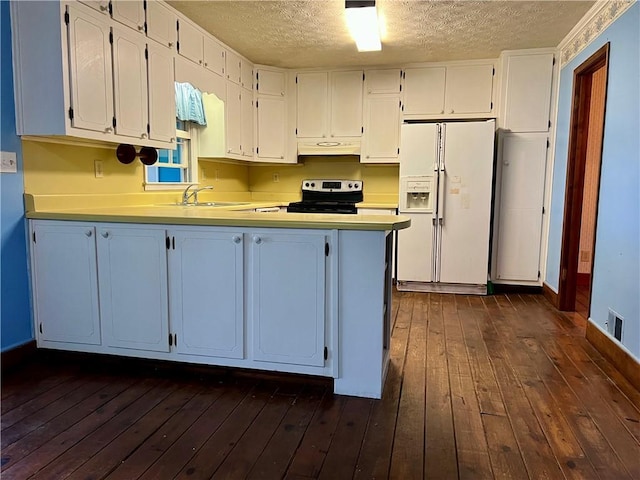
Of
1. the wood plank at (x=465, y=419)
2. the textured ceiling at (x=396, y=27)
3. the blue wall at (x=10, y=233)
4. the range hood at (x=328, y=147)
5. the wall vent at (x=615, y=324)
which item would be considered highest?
the textured ceiling at (x=396, y=27)

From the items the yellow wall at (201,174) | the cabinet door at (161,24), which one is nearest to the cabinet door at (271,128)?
the yellow wall at (201,174)

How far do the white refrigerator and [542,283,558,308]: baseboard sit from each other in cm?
56

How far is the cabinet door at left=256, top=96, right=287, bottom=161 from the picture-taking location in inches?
192

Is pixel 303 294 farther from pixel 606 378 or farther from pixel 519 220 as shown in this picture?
pixel 519 220

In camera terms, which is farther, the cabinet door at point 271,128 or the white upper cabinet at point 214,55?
the cabinet door at point 271,128

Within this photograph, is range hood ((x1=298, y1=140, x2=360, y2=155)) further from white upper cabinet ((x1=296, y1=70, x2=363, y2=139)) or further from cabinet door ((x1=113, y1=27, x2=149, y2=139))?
cabinet door ((x1=113, y1=27, x2=149, y2=139))

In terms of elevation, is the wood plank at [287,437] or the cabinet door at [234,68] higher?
the cabinet door at [234,68]

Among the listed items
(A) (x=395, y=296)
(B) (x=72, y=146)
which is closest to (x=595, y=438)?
(A) (x=395, y=296)

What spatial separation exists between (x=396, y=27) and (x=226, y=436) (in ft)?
10.8

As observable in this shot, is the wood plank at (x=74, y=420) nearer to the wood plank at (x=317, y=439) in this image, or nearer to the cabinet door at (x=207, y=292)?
the cabinet door at (x=207, y=292)

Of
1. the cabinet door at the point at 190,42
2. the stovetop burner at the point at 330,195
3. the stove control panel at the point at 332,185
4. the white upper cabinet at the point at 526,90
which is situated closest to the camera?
the cabinet door at the point at 190,42

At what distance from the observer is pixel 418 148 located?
4352mm

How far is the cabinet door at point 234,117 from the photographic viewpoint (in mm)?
4242

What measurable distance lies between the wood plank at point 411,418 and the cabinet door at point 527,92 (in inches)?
98.3
